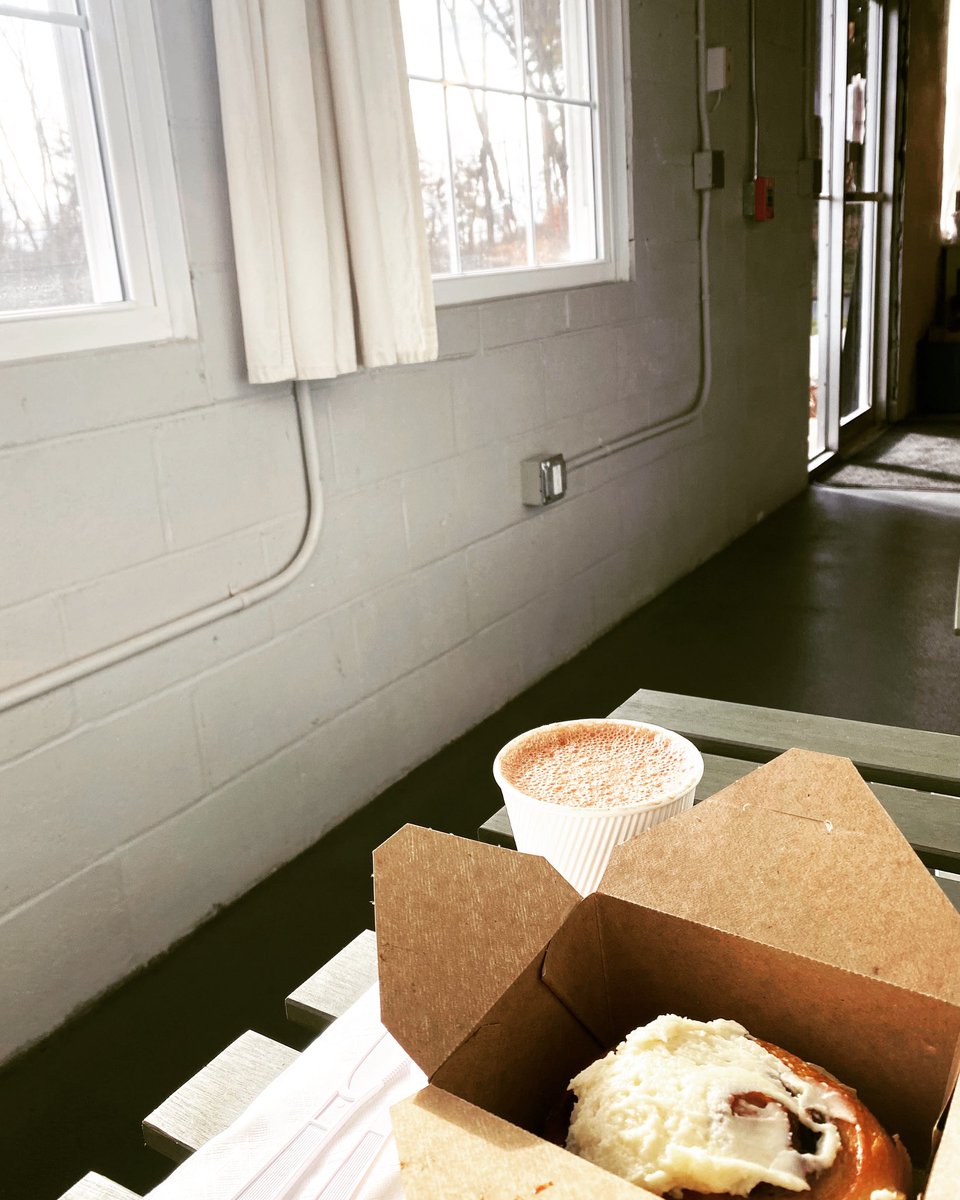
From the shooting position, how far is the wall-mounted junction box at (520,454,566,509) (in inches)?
108

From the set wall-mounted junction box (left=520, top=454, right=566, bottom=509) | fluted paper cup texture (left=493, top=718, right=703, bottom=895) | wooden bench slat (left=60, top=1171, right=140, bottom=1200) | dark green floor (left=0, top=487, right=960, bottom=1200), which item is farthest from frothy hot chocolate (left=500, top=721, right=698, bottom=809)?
wall-mounted junction box (left=520, top=454, right=566, bottom=509)

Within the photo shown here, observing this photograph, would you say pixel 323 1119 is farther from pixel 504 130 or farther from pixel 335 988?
pixel 504 130

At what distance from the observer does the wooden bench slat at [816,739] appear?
1138mm

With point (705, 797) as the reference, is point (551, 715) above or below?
below

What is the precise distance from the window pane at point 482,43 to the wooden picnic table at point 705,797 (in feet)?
5.64

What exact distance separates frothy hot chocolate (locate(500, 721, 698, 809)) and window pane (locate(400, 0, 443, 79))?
1913 millimetres

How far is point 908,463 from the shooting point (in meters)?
5.36

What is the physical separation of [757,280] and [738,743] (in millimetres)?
3337

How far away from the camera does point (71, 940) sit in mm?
1663

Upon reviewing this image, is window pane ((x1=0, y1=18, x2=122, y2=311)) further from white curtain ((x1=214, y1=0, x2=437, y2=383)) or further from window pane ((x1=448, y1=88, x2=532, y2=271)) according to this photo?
window pane ((x1=448, y1=88, x2=532, y2=271))

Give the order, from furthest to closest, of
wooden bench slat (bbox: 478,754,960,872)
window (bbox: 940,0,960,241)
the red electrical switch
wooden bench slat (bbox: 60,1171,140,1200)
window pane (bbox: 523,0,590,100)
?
window (bbox: 940,0,960,241), the red electrical switch, window pane (bbox: 523,0,590,100), wooden bench slat (bbox: 478,754,960,872), wooden bench slat (bbox: 60,1171,140,1200)

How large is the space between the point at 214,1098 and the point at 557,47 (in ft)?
9.27

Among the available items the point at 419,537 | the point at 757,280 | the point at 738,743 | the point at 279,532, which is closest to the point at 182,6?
the point at 279,532

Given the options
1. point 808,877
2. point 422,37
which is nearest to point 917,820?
point 808,877
